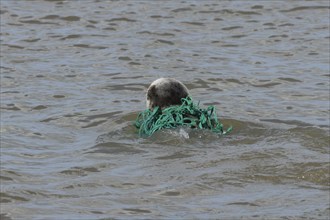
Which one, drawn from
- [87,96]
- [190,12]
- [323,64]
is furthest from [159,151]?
[190,12]

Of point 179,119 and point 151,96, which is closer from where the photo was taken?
point 179,119

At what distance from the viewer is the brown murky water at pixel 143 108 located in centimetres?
875

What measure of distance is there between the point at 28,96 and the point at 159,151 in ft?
11.4

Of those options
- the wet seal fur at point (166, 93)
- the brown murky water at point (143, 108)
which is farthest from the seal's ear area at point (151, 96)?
the brown murky water at point (143, 108)

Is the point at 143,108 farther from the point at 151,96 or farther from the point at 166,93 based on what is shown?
the point at 166,93

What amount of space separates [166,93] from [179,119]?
1.31ft

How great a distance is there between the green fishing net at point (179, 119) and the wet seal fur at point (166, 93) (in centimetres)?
9

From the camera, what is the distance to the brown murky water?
344 inches

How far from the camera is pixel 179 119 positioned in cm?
1072

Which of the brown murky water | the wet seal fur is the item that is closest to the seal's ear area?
the wet seal fur

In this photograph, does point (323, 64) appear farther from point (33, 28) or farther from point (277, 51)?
point (33, 28)

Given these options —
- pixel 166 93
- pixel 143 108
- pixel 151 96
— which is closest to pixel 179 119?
pixel 166 93

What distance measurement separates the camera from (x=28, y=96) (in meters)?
13.4

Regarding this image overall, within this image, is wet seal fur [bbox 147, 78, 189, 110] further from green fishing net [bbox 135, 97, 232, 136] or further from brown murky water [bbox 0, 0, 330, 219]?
brown murky water [bbox 0, 0, 330, 219]
